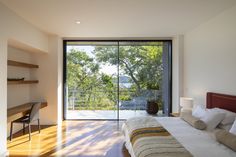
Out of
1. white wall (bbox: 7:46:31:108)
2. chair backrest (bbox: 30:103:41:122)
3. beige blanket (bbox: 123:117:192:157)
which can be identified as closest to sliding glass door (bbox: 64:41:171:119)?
white wall (bbox: 7:46:31:108)

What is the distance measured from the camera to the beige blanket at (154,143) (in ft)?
6.98

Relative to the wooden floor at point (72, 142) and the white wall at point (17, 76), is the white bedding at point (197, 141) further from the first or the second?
the white wall at point (17, 76)

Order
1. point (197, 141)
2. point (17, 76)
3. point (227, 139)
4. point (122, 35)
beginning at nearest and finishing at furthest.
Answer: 1. point (227, 139)
2. point (197, 141)
3. point (17, 76)
4. point (122, 35)

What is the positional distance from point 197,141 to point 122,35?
12.5 feet

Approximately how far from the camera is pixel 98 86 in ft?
21.1

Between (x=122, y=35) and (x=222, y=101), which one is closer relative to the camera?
(x=222, y=101)

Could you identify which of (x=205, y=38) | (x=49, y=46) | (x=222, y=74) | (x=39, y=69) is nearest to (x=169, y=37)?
(x=205, y=38)

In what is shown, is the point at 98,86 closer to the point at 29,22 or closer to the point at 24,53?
the point at 24,53

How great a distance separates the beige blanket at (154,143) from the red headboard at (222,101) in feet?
4.26

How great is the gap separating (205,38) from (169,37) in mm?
1645

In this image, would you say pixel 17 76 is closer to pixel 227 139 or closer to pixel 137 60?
pixel 137 60

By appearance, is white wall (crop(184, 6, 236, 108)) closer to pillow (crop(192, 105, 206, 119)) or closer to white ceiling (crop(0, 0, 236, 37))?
white ceiling (crop(0, 0, 236, 37))

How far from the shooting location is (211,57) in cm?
417

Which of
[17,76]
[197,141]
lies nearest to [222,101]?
[197,141]
